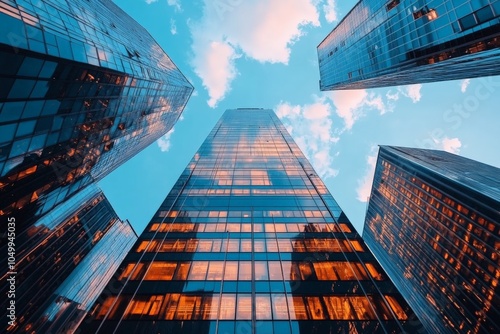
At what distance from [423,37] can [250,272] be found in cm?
3876

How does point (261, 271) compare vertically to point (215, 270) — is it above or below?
below

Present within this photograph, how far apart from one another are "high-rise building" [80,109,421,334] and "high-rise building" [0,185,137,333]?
89.6 ft

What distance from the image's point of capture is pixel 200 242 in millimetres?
26672

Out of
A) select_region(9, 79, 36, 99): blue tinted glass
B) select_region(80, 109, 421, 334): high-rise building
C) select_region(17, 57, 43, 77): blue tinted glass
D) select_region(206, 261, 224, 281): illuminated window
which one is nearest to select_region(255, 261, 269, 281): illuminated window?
select_region(80, 109, 421, 334): high-rise building

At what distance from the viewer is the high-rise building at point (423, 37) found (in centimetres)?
2755

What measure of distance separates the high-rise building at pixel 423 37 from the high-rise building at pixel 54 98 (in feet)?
127

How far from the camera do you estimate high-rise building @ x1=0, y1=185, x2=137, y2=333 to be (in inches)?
1734

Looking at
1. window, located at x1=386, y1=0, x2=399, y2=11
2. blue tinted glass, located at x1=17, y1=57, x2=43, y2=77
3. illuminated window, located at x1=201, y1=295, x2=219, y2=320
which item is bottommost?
illuminated window, located at x1=201, y1=295, x2=219, y2=320

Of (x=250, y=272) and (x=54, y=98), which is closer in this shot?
(x=54, y=98)

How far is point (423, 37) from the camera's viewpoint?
35781mm

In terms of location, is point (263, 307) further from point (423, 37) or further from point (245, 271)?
point (423, 37)

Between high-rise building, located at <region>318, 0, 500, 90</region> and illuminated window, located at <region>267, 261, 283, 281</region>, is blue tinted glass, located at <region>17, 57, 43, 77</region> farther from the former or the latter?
high-rise building, located at <region>318, 0, 500, 90</region>

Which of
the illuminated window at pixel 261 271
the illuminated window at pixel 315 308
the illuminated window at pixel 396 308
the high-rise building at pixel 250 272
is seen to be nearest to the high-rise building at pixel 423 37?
the high-rise building at pixel 250 272

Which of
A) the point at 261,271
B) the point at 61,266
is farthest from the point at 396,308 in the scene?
the point at 61,266
